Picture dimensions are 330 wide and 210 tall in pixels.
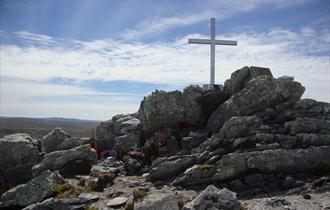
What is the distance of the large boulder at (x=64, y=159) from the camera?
93.6ft

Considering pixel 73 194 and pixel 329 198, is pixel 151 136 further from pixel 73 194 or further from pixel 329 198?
pixel 329 198

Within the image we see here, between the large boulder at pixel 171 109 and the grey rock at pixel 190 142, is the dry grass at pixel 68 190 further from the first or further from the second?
the large boulder at pixel 171 109

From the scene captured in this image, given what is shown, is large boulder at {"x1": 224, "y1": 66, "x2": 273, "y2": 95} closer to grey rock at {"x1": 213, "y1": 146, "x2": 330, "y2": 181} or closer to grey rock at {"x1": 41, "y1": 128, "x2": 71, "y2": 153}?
grey rock at {"x1": 213, "y1": 146, "x2": 330, "y2": 181}

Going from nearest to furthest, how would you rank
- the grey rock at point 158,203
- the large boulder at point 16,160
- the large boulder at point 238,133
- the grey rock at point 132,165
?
1. the grey rock at point 158,203
2. the large boulder at point 238,133
3. the grey rock at point 132,165
4. the large boulder at point 16,160

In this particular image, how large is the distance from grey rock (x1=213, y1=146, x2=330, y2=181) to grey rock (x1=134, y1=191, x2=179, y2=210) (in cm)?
540

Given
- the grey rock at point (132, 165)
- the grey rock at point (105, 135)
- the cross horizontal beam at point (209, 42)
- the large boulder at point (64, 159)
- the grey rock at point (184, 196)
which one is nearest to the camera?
the grey rock at point (184, 196)

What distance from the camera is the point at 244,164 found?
76.2ft

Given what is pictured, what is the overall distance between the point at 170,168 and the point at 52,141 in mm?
15059

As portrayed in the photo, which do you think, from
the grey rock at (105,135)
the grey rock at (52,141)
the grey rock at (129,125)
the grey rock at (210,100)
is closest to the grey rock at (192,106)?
the grey rock at (210,100)

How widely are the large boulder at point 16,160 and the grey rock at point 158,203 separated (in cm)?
1624

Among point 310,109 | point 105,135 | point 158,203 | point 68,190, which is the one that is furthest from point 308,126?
point 105,135

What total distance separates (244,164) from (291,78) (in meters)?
11.7

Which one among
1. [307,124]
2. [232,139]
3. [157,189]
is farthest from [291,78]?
[157,189]

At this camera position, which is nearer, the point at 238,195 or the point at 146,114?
the point at 238,195
